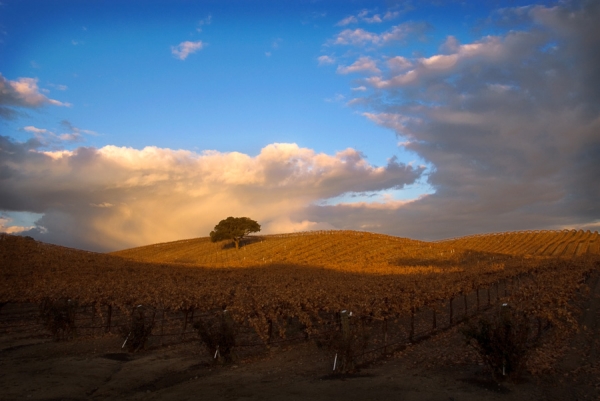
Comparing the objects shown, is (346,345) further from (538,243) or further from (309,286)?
(538,243)

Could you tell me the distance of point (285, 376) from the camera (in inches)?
450

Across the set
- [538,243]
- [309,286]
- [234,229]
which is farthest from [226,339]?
[538,243]

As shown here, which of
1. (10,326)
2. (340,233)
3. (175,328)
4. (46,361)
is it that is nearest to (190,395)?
(46,361)

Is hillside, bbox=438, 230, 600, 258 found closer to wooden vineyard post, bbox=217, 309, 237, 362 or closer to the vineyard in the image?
the vineyard

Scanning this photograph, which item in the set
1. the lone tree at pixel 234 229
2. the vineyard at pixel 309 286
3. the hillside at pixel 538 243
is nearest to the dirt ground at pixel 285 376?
the vineyard at pixel 309 286

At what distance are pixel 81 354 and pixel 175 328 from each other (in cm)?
542

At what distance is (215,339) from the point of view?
12992mm

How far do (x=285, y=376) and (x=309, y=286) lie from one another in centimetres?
1266

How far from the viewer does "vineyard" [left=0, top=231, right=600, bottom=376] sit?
14.9 meters

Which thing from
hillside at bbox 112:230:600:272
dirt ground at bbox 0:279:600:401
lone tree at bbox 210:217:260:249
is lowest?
dirt ground at bbox 0:279:600:401

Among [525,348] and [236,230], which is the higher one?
[236,230]

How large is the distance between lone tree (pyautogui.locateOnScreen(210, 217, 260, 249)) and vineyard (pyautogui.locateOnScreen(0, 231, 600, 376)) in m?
2.33

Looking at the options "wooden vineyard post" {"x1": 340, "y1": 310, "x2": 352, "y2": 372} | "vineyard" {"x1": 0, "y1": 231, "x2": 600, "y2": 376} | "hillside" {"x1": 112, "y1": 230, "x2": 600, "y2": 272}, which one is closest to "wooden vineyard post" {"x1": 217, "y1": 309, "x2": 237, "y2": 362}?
"vineyard" {"x1": 0, "y1": 231, "x2": 600, "y2": 376}

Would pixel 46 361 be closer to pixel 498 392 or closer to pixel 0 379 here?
pixel 0 379
